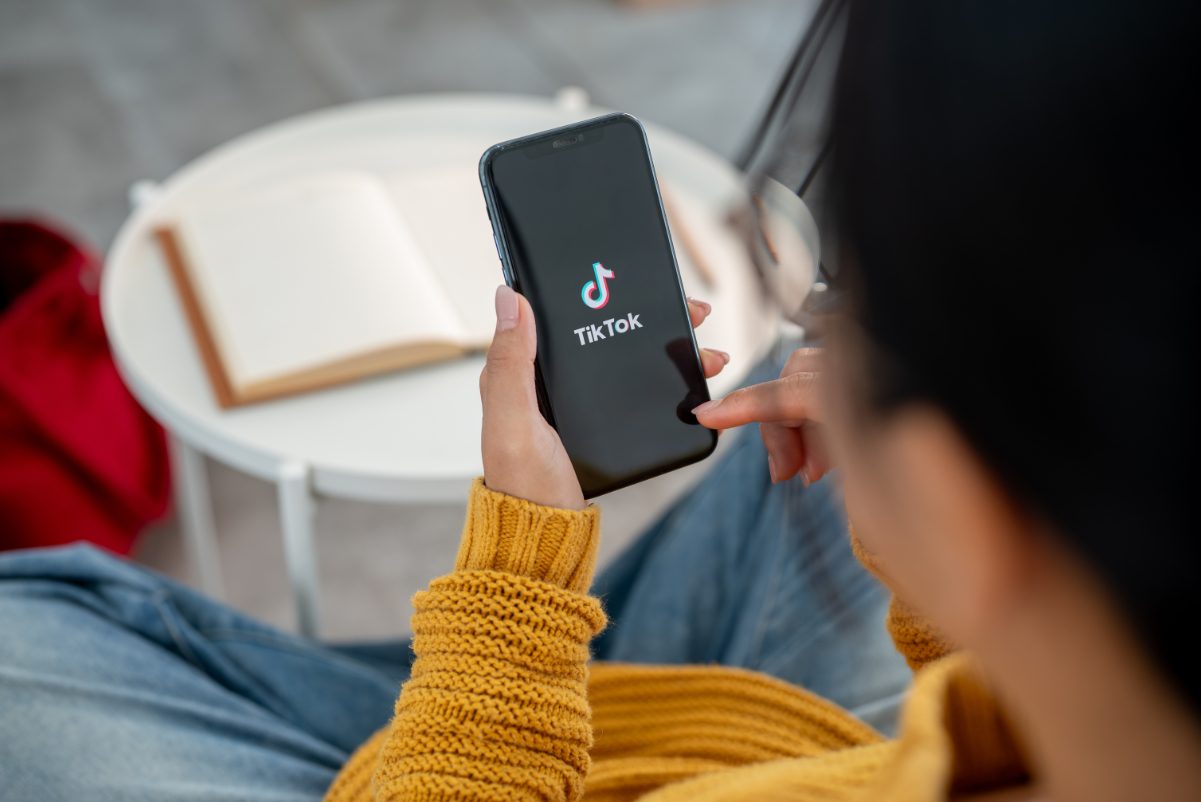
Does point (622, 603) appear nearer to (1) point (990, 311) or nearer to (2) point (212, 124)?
(1) point (990, 311)

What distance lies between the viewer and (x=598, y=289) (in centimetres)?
61

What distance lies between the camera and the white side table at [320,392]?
0.81m

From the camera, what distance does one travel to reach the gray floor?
4.45 feet

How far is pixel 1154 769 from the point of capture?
245 millimetres

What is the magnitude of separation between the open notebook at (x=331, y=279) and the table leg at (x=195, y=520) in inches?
10.0

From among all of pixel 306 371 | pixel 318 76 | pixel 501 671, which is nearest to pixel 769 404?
pixel 501 671

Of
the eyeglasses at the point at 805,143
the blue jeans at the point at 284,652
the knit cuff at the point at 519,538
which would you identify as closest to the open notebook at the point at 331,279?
the blue jeans at the point at 284,652

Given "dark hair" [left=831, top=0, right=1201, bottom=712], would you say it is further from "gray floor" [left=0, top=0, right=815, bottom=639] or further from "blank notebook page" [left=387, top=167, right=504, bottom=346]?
"gray floor" [left=0, top=0, right=815, bottom=639]

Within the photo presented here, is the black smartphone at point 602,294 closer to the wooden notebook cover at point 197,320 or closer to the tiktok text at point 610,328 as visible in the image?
the tiktok text at point 610,328

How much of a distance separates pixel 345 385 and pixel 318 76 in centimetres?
142

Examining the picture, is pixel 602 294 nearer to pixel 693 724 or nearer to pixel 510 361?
pixel 510 361

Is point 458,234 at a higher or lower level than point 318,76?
lower

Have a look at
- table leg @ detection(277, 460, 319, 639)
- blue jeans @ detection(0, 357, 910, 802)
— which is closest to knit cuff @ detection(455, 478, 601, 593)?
blue jeans @ detection(0, 357, 910, 802)

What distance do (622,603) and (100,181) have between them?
146 centimetres
